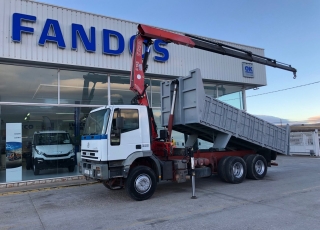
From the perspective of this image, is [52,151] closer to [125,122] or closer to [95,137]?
[95,137]

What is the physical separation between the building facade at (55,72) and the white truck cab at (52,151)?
9 centimetres

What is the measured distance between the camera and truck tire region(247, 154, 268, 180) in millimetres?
10555

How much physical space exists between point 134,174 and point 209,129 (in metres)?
3.63

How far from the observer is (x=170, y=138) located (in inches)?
371

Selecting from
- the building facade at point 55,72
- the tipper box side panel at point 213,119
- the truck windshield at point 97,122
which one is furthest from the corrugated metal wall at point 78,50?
the truck windshield at point 97,122

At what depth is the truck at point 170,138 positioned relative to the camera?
7543 mm

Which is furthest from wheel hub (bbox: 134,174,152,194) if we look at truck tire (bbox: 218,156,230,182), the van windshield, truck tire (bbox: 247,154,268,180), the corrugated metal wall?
the corrugated metal wall

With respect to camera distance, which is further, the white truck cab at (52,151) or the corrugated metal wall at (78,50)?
the white truck cab at (52,151)

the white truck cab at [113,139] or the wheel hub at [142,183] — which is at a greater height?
the white truck cab at [113,139]

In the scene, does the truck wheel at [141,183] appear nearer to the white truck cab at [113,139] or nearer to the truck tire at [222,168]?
the white truck cab at [113,139]

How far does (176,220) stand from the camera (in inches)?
228

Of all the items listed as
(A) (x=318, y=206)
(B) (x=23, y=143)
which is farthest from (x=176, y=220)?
(B) (x=23, y=143)

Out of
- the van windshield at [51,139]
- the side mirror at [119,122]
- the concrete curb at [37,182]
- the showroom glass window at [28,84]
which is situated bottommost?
the concrete curb at [37,182]

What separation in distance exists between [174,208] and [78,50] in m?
8.19
